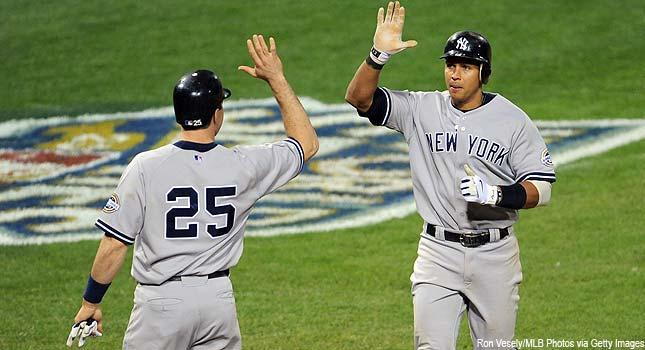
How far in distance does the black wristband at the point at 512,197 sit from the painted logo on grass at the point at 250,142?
5.29 m

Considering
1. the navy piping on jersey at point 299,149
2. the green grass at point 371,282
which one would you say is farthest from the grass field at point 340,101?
the navy piping on jersey at point 299,149

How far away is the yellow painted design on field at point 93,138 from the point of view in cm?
1317

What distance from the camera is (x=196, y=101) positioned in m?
5.28

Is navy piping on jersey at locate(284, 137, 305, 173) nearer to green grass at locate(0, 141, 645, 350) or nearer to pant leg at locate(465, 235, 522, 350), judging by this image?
pant leg at locate(465, 235, 522, 350)

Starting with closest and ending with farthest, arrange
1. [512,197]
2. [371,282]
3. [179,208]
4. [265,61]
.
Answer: [179,208], [265,61], [512,197], [371,282]

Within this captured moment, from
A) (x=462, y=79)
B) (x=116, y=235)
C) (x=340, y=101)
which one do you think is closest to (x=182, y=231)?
(x=116, y=235)

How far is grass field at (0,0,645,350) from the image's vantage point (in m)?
8.55

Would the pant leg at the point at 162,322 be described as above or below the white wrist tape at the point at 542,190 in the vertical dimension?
below

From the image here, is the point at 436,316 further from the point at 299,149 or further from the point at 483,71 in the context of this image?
the point at 483,71

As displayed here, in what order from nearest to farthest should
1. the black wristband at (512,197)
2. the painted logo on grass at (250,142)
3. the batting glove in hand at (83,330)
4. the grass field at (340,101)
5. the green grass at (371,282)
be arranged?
the batting glove in hand at (83,330)
the black wristband at (512,197)
the green grass at (371,282)
the grass field at (340,101)
the painted logo on grass at (250,142)

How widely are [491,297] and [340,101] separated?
825 cm

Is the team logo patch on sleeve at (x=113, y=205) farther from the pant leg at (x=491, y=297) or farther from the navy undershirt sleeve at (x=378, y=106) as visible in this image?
the pant leg at (x=491, y=297)

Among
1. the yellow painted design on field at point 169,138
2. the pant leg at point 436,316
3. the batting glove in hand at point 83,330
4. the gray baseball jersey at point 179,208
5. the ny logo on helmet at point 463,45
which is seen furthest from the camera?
the yellow painted design on field at point 169,138

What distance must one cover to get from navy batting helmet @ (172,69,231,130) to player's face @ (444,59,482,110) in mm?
1454
